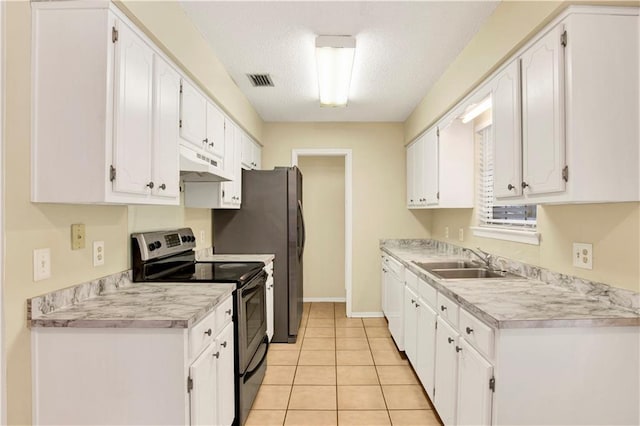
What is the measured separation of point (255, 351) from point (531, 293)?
179 cm

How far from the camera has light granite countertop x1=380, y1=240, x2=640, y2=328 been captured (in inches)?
55.5

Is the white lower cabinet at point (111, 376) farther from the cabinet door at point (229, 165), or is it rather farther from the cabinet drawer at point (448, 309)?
the cabinet door at point (229, 165)

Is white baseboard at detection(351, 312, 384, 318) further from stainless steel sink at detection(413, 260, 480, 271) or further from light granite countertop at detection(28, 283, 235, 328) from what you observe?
light granite countertop at detection(28, 283, 235, 328)

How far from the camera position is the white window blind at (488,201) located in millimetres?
2654

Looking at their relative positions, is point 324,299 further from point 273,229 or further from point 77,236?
point 77,236

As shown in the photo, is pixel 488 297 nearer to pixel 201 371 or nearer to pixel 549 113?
pixel 549 113

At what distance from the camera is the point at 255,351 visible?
2.54 meters

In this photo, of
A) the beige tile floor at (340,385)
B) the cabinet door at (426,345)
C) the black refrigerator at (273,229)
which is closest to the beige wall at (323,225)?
the beige tile floor at (340,385)

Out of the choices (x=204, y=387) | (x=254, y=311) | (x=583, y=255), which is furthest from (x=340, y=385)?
(x=583, y=255)

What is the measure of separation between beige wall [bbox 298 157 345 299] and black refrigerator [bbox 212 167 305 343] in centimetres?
178

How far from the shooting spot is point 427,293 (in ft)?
7.88

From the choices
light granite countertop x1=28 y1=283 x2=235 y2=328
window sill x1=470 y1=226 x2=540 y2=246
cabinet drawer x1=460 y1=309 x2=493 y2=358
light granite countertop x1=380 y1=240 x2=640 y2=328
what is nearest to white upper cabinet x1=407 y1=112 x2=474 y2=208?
window sill x1=470 y1=226 x2=540 y2=246

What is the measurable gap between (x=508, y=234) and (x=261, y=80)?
93.6 inches

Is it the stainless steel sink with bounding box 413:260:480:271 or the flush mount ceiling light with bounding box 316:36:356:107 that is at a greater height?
the flush mount ceiling light with bounding box 316:36:356:107
